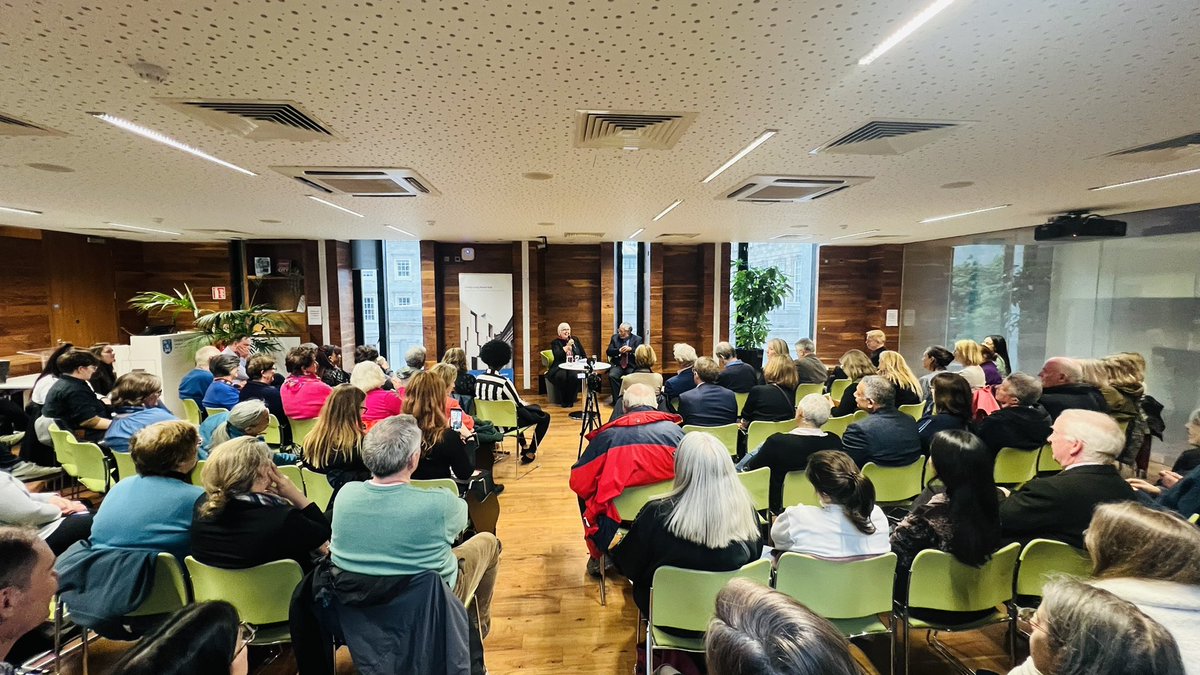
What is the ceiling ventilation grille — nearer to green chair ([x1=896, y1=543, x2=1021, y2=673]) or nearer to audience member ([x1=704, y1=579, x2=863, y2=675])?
audience member ([x1=704, y1=579, x2=863, y2=675])

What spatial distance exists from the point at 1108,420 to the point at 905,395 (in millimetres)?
2432

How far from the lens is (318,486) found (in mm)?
2943

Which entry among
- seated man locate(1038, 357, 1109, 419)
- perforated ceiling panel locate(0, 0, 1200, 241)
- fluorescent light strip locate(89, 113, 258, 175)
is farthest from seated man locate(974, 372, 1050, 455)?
fluorescent light strip locate(89, 113, 258, 175)

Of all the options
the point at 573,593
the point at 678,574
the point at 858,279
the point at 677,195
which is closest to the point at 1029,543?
the point at 678,574

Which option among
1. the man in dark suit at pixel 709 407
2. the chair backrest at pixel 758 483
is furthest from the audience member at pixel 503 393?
the chair backrest at pixel 758 483

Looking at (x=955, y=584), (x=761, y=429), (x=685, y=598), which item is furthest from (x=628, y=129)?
(x=761, y=429)

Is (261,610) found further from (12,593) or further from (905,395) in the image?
(905,395)

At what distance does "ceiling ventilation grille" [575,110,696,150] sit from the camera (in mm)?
2188

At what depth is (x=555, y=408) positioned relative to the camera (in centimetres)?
814

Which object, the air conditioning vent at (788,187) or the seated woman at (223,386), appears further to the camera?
the seated woman at (223,386)

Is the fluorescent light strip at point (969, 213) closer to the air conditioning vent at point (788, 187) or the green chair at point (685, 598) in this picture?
the air conditioning vent at point (788, 187)

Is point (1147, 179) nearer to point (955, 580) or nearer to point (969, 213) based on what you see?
point (969, 213)

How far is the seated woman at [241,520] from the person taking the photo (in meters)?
1.94

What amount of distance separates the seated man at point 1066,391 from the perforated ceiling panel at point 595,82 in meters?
1.47
